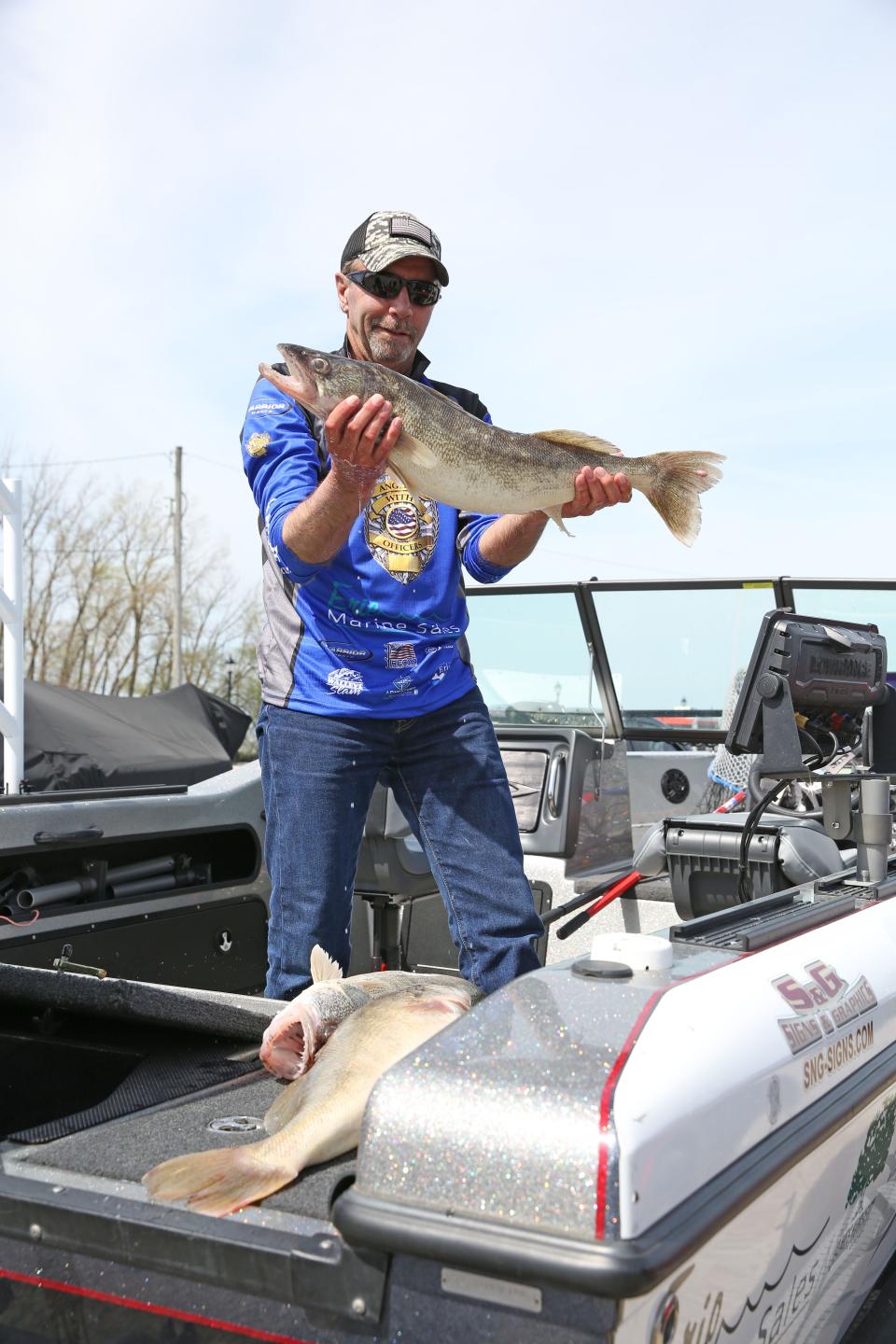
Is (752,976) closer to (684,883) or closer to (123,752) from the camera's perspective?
(684,883)

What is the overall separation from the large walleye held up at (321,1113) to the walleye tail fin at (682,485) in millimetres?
1262

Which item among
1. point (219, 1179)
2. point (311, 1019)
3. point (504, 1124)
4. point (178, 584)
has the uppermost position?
point (178, 584)

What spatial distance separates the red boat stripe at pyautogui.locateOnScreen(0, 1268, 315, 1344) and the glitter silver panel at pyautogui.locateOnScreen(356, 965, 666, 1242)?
0.29 metres

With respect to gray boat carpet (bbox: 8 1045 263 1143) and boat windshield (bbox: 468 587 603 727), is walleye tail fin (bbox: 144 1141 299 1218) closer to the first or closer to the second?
gray boat carpet (bbox: 8 1045 263 1143)

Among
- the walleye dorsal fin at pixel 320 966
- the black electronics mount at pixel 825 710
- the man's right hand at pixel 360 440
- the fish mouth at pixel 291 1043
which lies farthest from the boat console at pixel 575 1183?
the man's right hand at pixel 360 440

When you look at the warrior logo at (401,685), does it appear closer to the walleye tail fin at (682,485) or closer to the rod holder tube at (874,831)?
the walleye tail fin at (682,485)

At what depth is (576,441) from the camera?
118 inches

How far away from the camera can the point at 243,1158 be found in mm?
1935

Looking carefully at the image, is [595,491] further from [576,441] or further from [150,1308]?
[150,1308]

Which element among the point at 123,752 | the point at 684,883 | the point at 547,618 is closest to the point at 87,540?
the point at 123,752

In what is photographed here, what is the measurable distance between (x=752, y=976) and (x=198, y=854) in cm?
281

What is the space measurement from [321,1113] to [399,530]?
5.11 ft

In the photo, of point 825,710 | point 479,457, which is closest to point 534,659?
point 825,710

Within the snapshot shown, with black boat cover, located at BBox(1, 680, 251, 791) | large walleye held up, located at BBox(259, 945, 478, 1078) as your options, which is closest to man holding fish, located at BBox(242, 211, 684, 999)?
large walleye held up, located at BBox(259, 945, 478, 1078)
